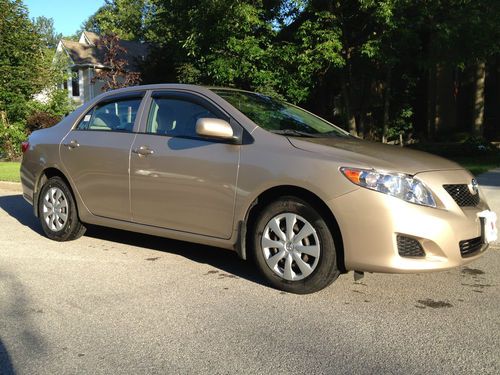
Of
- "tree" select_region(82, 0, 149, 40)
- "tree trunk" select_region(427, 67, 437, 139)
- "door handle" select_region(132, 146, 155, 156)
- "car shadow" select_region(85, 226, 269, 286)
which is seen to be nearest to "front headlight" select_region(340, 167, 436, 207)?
"car shadow" select_region(85, 226, 269, 286)

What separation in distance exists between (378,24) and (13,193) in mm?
Answer: 11130

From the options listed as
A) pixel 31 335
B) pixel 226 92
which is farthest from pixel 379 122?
pixel 31 335

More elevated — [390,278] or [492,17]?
[492,17]

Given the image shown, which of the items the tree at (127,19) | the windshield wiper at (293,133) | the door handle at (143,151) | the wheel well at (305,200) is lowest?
the wheel well at (305,200)

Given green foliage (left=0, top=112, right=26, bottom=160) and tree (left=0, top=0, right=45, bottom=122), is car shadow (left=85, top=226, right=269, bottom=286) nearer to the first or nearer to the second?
green foliage (left=0, top=112, right=26, bottom=160)

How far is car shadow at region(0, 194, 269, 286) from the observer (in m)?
5.15

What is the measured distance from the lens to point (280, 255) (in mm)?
4379

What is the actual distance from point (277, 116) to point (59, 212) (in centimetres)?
286

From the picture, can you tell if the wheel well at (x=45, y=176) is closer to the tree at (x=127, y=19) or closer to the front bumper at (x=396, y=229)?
the front bumper at (x=396, y=229)

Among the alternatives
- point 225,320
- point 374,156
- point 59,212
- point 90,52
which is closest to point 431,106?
point 59,212

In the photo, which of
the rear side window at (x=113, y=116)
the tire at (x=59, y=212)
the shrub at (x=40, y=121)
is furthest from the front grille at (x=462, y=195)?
the shrub at (x=40, y=121)

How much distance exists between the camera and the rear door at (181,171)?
4.66 meters

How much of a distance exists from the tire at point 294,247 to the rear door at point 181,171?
1.27 ft

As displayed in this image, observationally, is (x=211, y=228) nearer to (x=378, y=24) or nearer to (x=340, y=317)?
(x=340, y=317)
